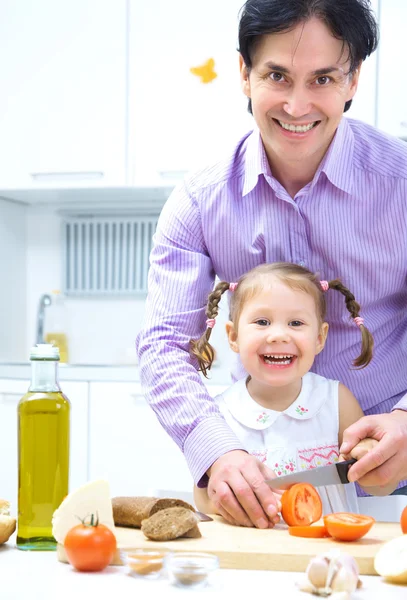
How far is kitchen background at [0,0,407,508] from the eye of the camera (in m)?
2.79

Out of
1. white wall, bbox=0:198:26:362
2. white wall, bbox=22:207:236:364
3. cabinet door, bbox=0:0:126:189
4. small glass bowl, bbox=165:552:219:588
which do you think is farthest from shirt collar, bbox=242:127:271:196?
white wall, bbox=0:198:26:362

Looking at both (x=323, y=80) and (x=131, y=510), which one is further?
(x=323, y=80)

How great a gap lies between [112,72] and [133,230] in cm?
63

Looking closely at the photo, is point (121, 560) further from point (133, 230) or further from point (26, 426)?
point (133, 230)

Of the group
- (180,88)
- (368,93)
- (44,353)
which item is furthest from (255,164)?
(180,88)

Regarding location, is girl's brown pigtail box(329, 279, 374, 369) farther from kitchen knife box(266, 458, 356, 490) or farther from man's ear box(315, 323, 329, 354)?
kitchen knife box(266, 458, 356, 490)

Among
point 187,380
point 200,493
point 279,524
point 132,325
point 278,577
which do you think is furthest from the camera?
point 132,325

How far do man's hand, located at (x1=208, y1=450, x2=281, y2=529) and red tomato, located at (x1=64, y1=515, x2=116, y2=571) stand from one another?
27 cm

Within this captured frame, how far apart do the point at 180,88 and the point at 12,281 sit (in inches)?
39.5

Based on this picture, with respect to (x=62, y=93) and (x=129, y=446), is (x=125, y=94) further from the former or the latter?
(x=129, y=446)

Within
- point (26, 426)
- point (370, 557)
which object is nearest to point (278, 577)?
point (370, 557)

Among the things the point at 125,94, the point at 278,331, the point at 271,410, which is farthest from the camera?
the point at 125,94

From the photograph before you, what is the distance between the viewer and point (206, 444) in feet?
4.47

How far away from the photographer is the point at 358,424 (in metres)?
1.33
